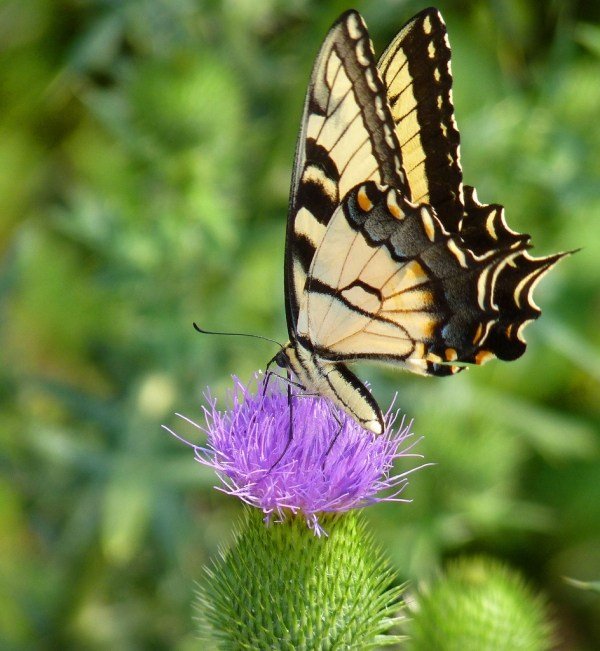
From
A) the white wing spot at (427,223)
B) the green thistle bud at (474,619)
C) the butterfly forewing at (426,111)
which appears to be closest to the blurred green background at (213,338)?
the green thistle bud at (474,619)

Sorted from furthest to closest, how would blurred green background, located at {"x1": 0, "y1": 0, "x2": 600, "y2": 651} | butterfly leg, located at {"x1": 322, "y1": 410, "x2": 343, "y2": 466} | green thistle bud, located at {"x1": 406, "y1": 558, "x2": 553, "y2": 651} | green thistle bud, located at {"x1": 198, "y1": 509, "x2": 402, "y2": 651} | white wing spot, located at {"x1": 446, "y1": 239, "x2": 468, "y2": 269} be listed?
blurred green background, located at {"x1": 0, "y1": 0, "x2": 600, "y2": 651}
green thistle bud, located at {"x1": 406, "y1": 558, "x2": 553, "y2": 651}
white wing spot, located at {"x1": 446, "y1": 239, "x2": 468, "y2": 269}
butterfly leg, located at {"x1": 322, "y1": 410, "x2": 343, "y2": 466}
green thistle bud, located at {"x1": 198, "y1": 509, "x2": 402, "y2": 651}

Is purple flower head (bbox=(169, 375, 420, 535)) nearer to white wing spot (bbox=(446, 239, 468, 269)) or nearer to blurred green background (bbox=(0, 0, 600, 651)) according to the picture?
white wing spot (bbox=(446, 239, 468, 269))

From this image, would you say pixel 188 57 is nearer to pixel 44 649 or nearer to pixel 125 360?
pixel 125 360

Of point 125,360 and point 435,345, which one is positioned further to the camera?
point 125,360

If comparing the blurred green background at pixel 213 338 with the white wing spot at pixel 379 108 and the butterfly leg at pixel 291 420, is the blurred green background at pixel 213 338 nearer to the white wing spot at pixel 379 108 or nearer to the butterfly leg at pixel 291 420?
the butterfly leg at pixel 291 420

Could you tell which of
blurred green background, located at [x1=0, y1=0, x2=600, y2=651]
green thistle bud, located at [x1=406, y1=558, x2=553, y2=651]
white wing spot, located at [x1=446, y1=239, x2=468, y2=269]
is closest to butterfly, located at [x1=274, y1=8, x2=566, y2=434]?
white wing spot, located at [x1=446, y1=239, x2=468, y2=269]

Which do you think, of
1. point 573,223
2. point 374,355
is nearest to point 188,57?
point 573,223

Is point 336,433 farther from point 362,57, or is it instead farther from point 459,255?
point 362,57
